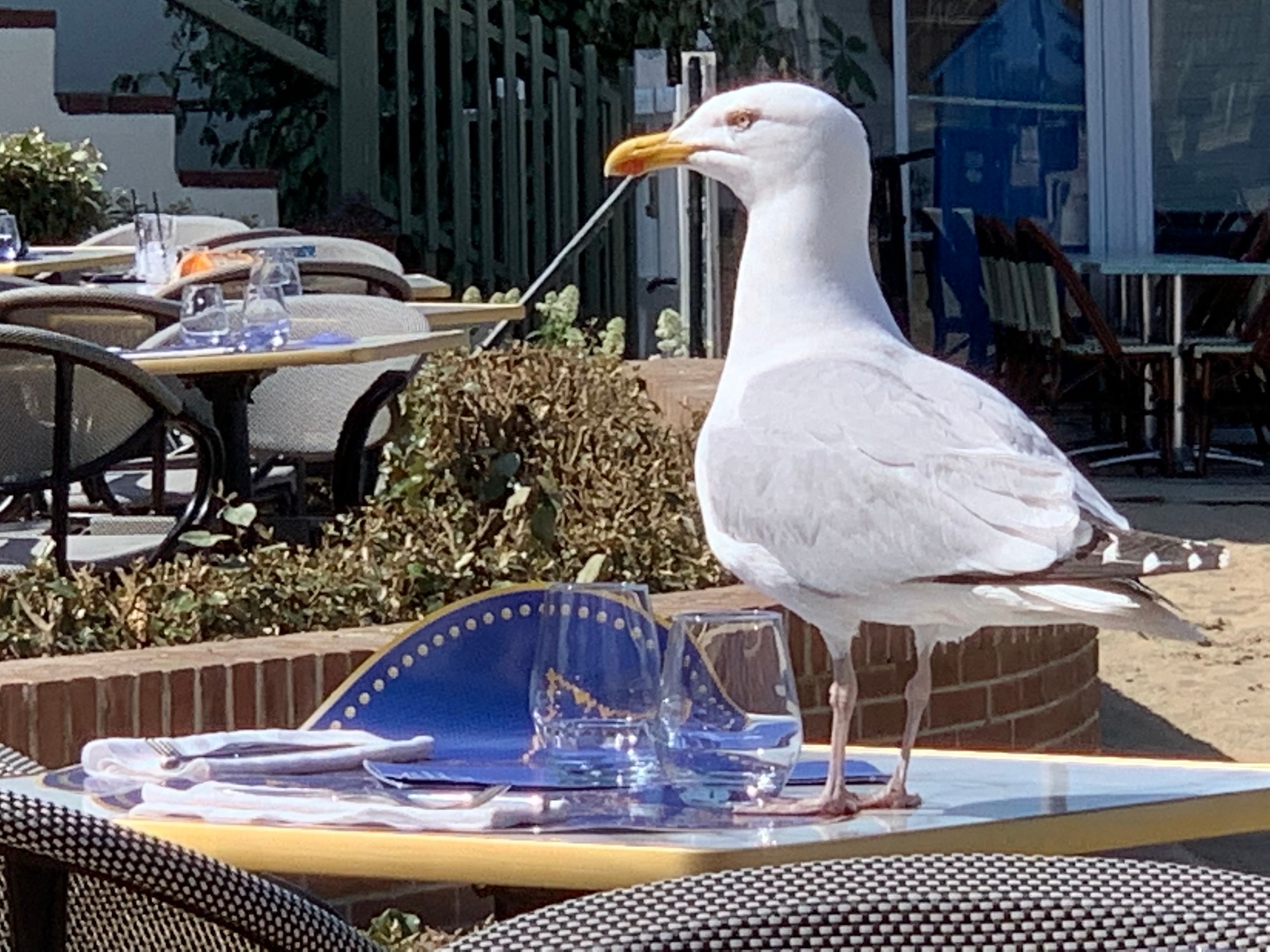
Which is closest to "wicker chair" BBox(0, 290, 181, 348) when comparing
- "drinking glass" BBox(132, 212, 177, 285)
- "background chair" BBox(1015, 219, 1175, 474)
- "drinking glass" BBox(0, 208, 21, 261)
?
"drinking glass" BBox(132, 212, 177, 285)

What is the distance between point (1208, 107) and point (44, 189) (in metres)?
5.62

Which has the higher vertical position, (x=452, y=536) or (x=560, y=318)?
(x=560, y=318)

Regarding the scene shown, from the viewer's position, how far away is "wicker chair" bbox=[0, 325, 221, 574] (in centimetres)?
440

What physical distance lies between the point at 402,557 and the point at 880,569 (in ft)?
7.67

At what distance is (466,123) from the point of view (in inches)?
404

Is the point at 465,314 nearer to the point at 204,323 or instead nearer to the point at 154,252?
the point at 154,252

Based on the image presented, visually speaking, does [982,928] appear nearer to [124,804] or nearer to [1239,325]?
[124,804]

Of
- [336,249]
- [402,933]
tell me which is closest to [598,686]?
[402,933]

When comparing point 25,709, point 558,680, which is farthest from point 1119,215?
point 558,680

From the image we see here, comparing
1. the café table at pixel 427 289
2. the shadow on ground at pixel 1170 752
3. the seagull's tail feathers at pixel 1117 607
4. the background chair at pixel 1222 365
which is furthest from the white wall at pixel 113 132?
the seagull's tail feathers at pixel 1117 607

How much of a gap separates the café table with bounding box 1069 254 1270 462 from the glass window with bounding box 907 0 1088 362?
168 cm

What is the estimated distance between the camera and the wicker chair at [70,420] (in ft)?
14.4

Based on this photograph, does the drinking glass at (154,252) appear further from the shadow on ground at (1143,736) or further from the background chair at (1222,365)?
the background chair at (1222,365)

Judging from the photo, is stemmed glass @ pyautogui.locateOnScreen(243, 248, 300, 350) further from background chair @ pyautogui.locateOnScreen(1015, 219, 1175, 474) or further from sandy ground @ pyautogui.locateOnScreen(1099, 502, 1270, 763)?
background chair @ pyautogui.locateOnScreen(1015, 219, 1175, 474)
